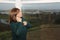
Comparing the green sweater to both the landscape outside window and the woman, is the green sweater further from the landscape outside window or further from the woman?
the landscape outside window

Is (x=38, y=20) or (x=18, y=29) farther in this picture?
(x=38, y=20)

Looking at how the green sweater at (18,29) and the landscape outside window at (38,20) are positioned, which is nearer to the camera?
the green sweater at (18,29)

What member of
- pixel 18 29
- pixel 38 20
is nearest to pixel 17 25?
pixel 18 29

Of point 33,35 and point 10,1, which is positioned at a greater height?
point 10,1

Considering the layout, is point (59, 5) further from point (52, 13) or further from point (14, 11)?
point (14, 11)

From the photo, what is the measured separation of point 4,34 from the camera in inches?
150

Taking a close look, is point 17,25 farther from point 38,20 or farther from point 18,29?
point 38,20

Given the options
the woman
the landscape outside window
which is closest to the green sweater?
the woman

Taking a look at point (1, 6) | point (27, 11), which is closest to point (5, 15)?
point (1, 6)

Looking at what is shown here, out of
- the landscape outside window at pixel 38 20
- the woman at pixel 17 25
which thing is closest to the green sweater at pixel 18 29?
the woman at pixel 17 25

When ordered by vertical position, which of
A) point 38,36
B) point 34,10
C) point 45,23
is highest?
point 34,10

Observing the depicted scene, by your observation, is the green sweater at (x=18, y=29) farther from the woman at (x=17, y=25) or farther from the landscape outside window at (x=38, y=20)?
the landscape outside window at (x=38, y=20)

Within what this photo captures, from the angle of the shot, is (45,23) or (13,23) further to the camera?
(45,23)

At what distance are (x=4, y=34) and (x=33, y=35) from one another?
55cm
